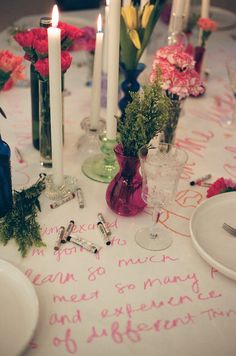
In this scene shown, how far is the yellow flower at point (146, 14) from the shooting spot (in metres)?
1.13

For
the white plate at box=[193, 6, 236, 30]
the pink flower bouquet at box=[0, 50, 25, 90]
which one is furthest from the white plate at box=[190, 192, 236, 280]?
the white plate at box=[193, 6, 236, 30]

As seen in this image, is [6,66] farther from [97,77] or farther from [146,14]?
[146,14]

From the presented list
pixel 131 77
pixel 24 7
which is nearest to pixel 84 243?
pixel 131 77

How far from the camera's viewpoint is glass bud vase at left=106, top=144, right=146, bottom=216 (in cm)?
93

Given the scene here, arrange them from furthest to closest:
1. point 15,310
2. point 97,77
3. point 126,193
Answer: point 97,77 < point 126,193 < point 15,310

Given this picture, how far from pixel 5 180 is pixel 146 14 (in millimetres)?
589

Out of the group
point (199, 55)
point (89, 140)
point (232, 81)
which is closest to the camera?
point (89, 140)

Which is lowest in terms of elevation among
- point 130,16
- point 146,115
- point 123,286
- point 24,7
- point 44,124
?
point 24,7

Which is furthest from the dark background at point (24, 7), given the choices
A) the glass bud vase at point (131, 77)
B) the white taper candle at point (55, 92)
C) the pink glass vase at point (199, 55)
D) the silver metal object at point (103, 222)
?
the silver metal object at point (103, 222)

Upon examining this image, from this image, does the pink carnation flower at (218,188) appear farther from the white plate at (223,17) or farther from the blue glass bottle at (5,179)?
the white plate at (223,17)

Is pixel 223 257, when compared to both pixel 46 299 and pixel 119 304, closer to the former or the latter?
pixel 119 304

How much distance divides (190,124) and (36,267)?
2.51 ft

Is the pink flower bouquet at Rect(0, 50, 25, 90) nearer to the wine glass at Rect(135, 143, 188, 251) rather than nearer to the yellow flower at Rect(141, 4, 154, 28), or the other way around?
the wine glass at Rect(135, 143, 188, 251)

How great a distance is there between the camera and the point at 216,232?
0.91m
